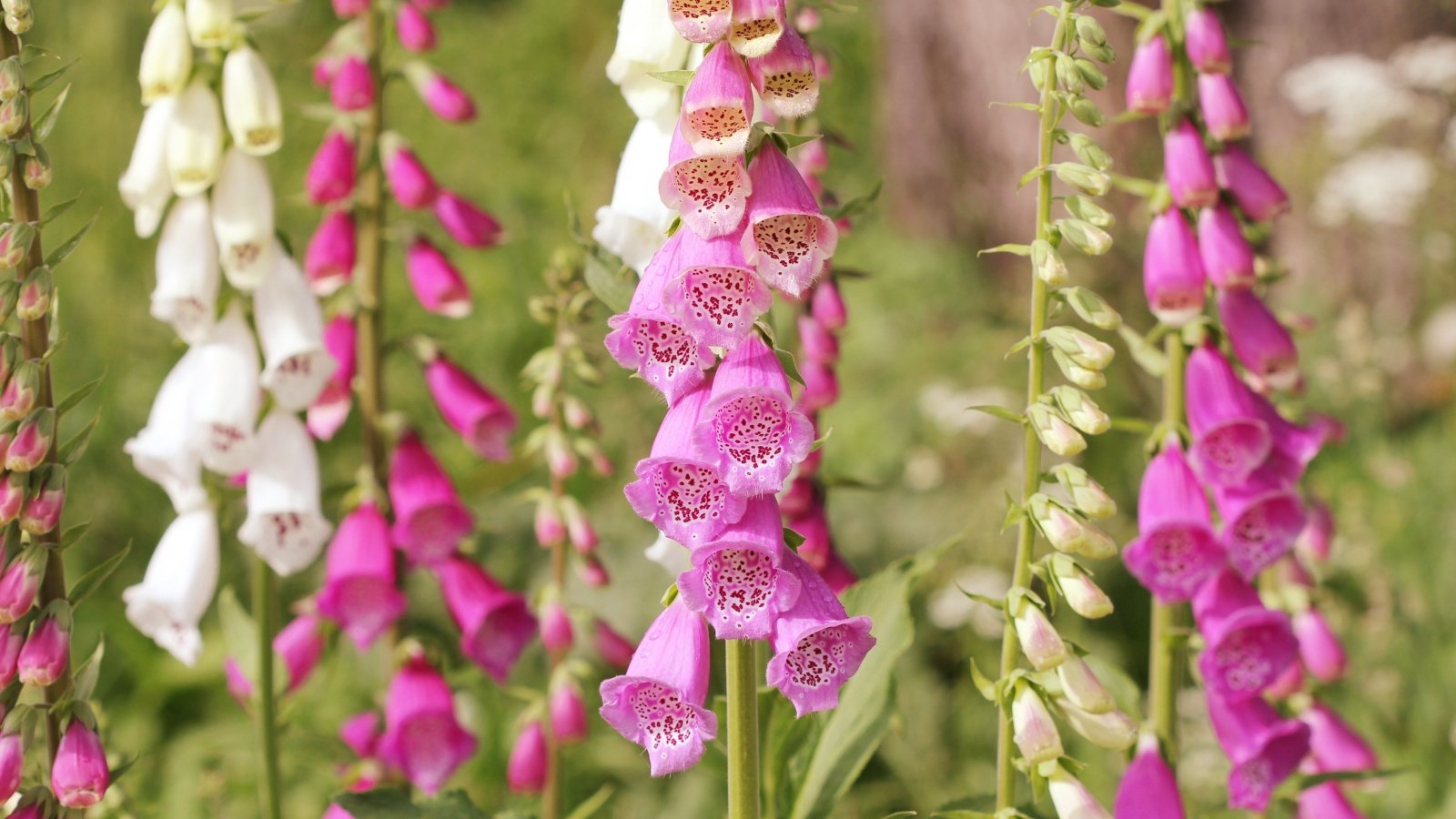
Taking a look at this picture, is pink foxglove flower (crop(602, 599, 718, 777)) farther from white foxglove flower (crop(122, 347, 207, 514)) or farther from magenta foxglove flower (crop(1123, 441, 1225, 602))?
white foxglove flower (crop(122, 347, 207, 514))

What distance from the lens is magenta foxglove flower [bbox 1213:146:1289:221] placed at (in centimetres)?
190

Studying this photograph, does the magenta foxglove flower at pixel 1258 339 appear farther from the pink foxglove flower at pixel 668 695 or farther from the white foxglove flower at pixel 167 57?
the white foxglove flower at pixel 167 57

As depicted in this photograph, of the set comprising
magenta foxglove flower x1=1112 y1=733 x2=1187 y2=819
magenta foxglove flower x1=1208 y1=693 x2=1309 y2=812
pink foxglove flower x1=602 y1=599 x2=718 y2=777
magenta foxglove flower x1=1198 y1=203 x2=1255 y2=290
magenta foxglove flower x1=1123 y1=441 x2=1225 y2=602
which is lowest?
magenta foxglove flower x1=1208 y1=693 x2=1309 y2=812

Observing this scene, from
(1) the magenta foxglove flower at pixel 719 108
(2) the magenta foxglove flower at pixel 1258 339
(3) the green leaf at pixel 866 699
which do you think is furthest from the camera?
(2) the magenta foxglove flower at pixel 1258 339

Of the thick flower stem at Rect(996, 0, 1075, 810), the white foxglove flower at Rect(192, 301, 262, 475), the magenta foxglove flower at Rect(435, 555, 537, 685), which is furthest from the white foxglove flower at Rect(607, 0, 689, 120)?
the magenta foxglove flower at Rect(435, 555, 537, 685)

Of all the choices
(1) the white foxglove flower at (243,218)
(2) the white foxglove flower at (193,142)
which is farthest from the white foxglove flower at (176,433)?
(2) the white foxglove flower at (193,142)

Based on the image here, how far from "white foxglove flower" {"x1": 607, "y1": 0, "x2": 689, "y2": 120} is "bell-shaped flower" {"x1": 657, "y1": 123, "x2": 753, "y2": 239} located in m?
0.30

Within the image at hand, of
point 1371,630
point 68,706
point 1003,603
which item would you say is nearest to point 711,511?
point 1003,603

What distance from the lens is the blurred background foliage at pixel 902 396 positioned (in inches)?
123

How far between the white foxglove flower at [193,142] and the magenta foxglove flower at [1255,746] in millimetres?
1429

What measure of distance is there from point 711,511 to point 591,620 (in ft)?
3.33

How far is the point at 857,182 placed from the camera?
626cm

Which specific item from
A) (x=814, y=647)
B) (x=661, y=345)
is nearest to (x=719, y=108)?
(x=661, y=345)

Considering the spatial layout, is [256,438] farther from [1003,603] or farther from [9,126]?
[1003,603]
